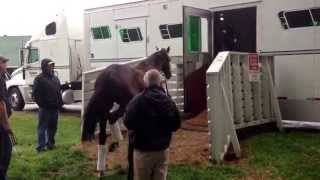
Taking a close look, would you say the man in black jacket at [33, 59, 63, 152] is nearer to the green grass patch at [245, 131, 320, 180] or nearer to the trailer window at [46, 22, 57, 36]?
the green grass patch at [245, 131, 320, 180]

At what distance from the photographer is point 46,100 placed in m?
10.9

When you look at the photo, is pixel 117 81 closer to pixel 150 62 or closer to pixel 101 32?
pixel 150 62

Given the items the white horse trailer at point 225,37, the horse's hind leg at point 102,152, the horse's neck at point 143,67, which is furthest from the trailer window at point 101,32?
the horse's hind leg at point 102,152

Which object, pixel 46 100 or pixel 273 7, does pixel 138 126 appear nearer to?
pixel 46 100

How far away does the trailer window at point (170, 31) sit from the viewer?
14.4 m

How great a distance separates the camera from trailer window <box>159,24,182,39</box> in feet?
47.1

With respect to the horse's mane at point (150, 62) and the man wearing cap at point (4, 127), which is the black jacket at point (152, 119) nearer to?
the man wearing cap at point (4, 127)

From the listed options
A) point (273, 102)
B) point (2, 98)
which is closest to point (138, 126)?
point (2, 98)

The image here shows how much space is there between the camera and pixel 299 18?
12.2 metres

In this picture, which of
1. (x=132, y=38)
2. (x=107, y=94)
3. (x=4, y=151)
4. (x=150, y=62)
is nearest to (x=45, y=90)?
(x=150, y=62)

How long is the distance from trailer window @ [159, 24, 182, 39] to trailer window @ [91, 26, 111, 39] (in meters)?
2.47

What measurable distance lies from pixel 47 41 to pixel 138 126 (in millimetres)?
14671

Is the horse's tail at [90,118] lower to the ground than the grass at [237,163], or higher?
higher

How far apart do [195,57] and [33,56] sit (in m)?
9.13
